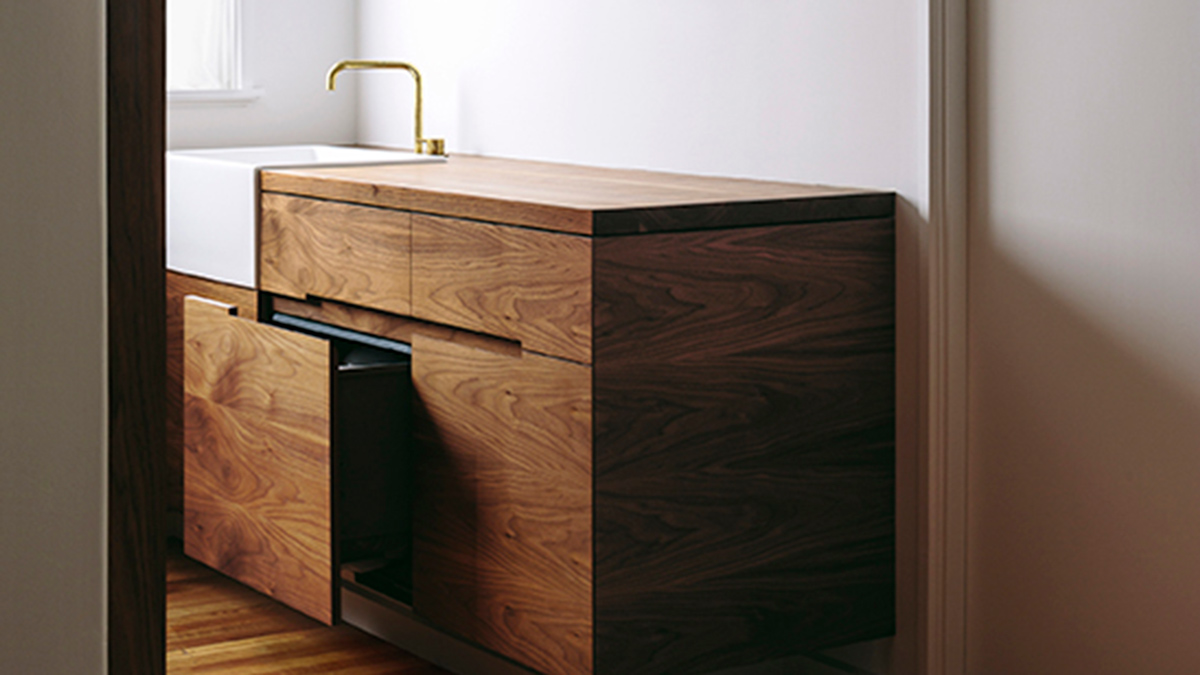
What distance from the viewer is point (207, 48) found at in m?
3.06

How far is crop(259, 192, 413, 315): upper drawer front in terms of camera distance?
1930 millimetres

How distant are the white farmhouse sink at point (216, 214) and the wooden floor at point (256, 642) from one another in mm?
590

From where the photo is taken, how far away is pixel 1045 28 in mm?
1653

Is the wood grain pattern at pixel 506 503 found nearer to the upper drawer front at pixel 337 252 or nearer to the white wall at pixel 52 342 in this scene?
the upper drawer front at pixel 337 252

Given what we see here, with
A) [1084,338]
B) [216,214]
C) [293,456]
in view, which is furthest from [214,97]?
[1084,338]

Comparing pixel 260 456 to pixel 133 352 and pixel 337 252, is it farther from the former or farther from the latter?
pixel 133 352

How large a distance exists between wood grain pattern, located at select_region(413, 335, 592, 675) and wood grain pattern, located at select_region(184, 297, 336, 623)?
0.14 m

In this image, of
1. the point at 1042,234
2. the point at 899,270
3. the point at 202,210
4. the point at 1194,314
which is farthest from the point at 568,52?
the point at 1194,314

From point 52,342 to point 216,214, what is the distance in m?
2.20

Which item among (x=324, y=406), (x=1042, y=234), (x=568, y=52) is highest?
(x=568, y=52)

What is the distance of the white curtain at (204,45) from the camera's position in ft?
9.96

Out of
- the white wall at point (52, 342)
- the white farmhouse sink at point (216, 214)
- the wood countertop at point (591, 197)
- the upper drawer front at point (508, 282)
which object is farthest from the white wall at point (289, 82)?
the white wall at point (52, 342)

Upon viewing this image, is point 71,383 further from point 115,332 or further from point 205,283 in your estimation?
point 205,283

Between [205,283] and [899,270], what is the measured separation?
1284 millimetres
